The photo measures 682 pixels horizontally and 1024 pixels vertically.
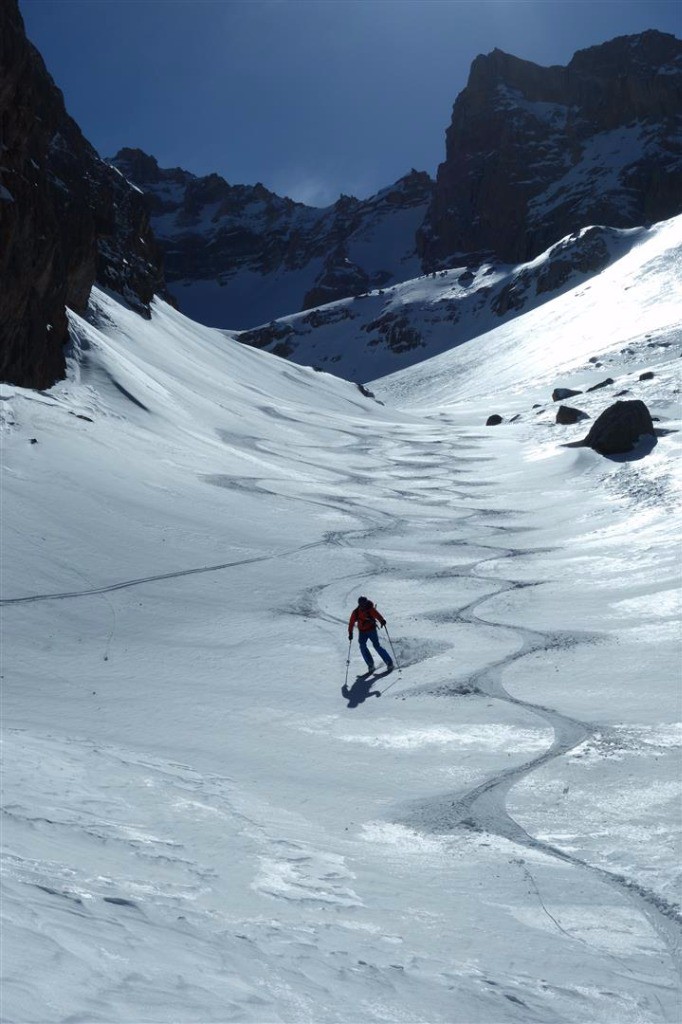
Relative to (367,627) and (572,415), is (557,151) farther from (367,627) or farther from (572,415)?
(367,627)

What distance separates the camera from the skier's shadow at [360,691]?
10891mm

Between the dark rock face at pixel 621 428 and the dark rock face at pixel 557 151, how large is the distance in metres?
118

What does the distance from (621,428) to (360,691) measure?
18.0 m

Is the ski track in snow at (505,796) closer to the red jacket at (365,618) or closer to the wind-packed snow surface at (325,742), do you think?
the wind-packed snow surface at (325,742)

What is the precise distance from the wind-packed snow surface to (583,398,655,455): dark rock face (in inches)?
28.7

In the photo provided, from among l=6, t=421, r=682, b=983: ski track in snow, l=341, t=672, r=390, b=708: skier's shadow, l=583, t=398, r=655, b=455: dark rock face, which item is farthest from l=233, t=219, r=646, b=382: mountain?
l=341, t=672, r=390, b=708: skier's shadow

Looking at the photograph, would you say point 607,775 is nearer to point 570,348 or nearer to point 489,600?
point 489,600

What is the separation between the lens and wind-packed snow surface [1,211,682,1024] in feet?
16.0

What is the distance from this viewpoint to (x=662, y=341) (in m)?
57.7

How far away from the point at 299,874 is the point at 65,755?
10.2ft

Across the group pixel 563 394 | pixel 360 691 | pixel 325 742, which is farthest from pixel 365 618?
pixel 563 394

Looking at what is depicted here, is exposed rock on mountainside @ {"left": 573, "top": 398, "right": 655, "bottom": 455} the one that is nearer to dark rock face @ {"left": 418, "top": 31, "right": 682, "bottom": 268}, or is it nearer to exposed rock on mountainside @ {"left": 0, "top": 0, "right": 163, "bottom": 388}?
exposed rock on mountainside @ {"left": 0, "top": 0, "right": 163, "bottom": 388}

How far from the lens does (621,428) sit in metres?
26.4

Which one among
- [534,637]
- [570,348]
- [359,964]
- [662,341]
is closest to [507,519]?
[534,637]
